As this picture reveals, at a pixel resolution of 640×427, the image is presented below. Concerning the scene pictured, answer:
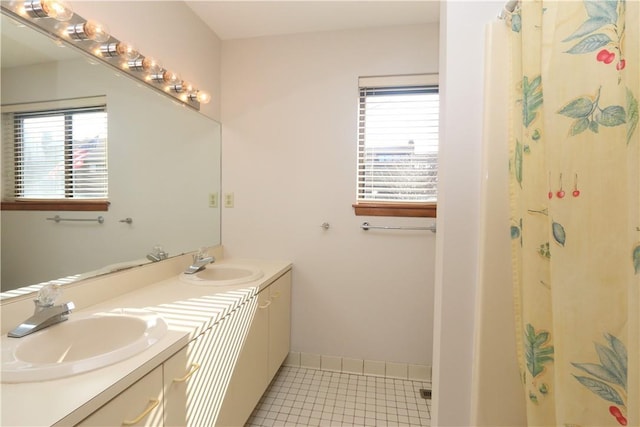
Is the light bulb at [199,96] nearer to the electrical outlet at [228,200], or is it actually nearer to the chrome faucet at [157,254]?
the electrical outlet at [228,200]

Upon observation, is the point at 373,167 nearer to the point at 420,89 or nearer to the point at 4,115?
the point at 420,89

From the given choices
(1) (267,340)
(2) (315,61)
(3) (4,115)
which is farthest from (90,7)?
(1) (267,340)

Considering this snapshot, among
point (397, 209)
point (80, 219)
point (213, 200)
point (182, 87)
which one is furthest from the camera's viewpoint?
point (213, 200)

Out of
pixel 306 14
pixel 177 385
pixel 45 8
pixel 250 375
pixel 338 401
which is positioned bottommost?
pixel 338 401

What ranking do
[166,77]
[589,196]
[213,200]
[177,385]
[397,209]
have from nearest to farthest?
[589,196], [177,385], [166,77], [397,209], [213,200]

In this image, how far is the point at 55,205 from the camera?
3.52 feet

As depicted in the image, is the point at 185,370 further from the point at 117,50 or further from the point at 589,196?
the point at 117,50

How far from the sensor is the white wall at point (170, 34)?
1243 mm

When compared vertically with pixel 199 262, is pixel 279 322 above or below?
below

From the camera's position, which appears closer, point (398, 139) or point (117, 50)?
point (117, 50)

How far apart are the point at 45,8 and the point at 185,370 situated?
1.26 meters

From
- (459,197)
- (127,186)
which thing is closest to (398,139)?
(459,197)

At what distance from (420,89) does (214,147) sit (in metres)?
1.48

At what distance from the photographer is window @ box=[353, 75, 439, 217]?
6.17ft
